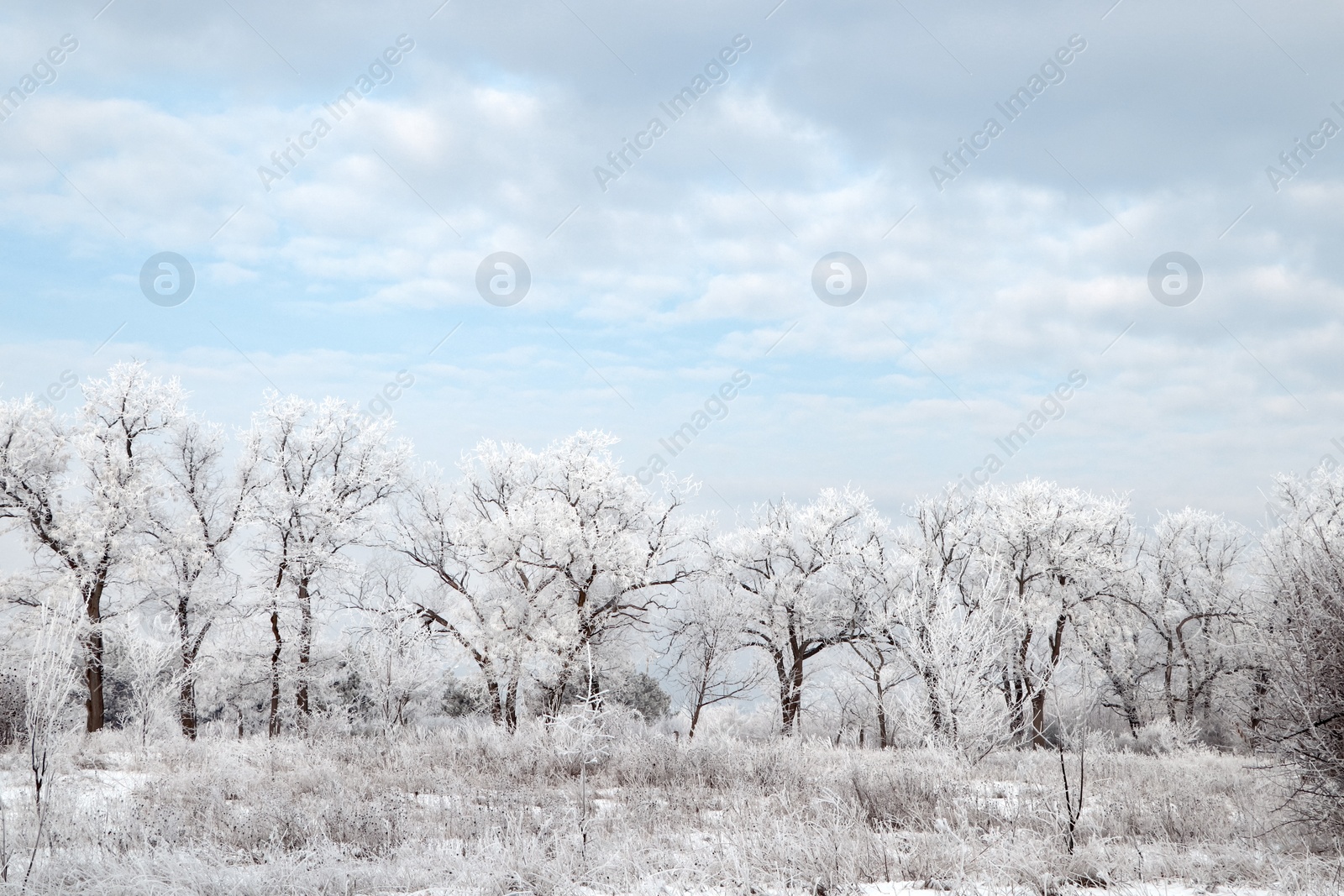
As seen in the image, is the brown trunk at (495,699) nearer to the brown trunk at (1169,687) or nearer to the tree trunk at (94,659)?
the tree trunk at (94,659)

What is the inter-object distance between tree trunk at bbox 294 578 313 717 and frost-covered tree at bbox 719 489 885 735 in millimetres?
16485

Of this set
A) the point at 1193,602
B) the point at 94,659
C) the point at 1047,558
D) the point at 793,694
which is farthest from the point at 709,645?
the point at 1193,602

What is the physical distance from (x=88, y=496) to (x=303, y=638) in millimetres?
8100

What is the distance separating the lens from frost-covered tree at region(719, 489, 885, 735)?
106ft

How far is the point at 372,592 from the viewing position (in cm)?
2791

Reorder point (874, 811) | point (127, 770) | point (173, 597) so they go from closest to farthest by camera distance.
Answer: point (874, 811), point (127, 770), point (173, 597)

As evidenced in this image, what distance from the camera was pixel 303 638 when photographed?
25.8 metres

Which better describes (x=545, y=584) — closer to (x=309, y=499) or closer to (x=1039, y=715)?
(x=309, y=499)

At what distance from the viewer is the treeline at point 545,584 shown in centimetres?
2398

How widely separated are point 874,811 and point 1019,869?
264 cm

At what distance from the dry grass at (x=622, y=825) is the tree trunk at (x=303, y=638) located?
13.2 meters

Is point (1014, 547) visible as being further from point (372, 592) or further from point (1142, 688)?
point (372, 592)

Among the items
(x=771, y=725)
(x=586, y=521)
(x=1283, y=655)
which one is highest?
(x=586, y=521)

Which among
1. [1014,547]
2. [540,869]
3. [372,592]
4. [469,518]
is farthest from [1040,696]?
[540,869]
